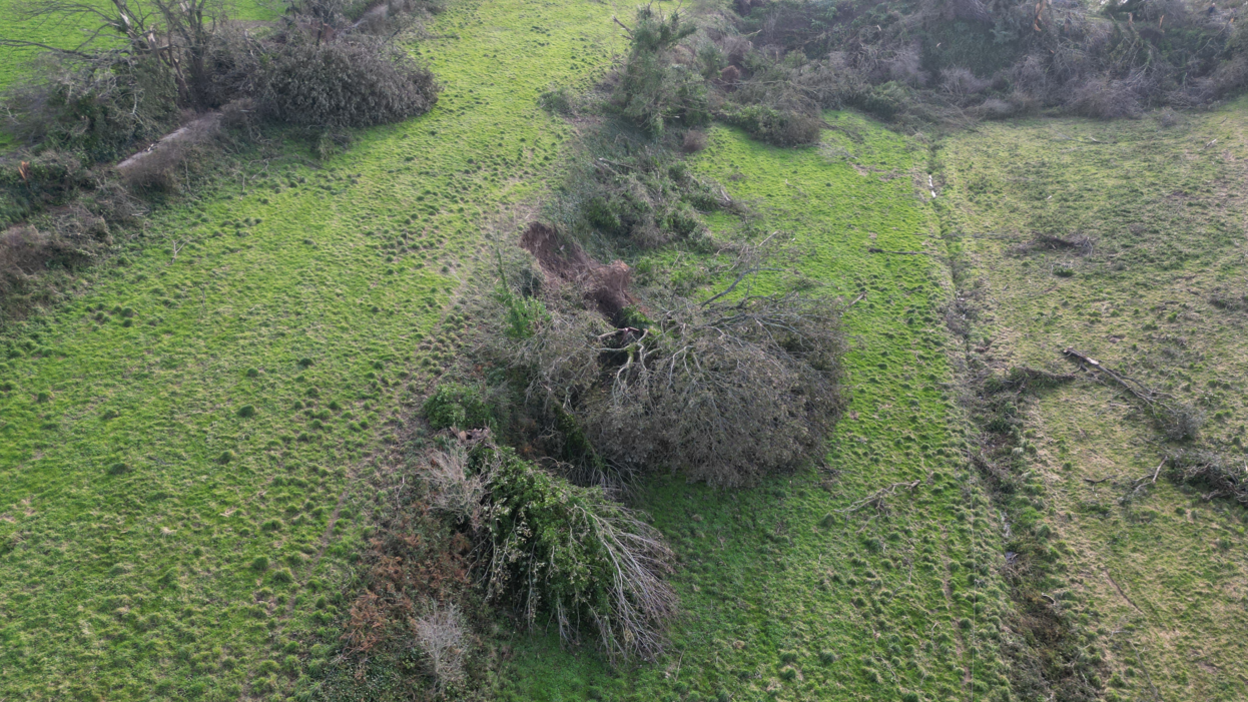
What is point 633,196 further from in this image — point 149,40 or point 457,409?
point 149,40

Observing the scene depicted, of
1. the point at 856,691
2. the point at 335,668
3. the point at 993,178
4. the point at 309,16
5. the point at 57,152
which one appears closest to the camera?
the point at 335,668

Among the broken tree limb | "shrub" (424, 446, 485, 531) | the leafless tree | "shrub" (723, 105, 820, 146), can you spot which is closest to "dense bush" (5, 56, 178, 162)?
the leafless tree

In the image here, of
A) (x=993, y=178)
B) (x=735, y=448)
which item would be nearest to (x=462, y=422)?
(x=735, y=448)

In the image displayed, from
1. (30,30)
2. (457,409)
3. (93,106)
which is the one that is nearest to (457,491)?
(457,409)

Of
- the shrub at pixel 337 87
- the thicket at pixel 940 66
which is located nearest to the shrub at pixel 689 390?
the shrub at pixel 337 87

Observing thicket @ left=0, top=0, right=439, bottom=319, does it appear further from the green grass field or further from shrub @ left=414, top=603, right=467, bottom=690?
shrub @ left=414, top=603, right=467, bottom=690

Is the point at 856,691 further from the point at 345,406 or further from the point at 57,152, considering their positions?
the point at 57,152
